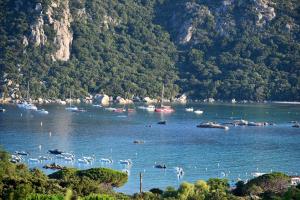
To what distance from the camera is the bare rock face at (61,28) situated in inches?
7431

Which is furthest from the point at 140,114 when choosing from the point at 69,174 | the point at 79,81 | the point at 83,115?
the point at 69,174

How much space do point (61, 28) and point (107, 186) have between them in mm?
133071


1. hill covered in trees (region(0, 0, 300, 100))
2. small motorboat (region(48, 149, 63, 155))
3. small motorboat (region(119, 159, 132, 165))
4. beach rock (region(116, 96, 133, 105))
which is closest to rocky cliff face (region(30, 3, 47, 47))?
hill covered in trees (region(0, 0, 300, 100))

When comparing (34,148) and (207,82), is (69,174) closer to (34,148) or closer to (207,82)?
(34,148)

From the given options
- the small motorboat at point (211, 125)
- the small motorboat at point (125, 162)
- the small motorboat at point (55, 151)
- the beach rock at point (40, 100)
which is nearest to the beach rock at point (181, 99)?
the beach rock at point (40, 100)

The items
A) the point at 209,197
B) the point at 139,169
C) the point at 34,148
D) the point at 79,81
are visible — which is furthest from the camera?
the point at 79,81

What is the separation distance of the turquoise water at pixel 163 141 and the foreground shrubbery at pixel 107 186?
5.52m

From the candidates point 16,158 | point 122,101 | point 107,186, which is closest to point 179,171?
point 16,158

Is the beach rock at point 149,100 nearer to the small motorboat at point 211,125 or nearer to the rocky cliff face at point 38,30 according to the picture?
the rocky cliff face at point 38,30

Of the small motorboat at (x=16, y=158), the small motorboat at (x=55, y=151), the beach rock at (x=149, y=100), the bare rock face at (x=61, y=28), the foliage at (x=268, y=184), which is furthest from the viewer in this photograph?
the bare rock face at (x=61, y=28)

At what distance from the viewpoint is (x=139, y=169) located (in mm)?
78750

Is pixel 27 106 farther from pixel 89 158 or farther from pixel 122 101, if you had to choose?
pixel 89 158

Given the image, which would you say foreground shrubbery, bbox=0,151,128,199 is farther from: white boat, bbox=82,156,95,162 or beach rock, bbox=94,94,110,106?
beach rock, bbox=94,94,110,106

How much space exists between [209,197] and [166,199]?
246cm
